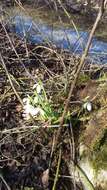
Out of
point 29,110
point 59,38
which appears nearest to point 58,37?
point 59,38

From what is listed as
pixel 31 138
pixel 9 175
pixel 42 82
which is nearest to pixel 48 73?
pixel 42 82

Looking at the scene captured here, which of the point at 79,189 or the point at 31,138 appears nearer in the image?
the point at 79,189

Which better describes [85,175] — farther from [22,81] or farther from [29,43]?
[29,43]

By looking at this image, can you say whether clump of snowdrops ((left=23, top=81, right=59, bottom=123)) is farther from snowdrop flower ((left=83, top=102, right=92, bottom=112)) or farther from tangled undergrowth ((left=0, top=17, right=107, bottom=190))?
snowdrop flower ((left=83, top=102, right=92, bottom=112))

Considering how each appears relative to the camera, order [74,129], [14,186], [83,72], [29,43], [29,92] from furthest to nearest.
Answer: [29,43] < [83,72] < [29,92] < [74,129] < [14,186]

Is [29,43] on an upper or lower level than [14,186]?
upper

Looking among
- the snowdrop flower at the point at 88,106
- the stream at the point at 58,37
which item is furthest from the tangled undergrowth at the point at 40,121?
the stream at the point at 58,37

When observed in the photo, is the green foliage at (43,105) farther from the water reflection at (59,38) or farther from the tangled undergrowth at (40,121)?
the water reflection at (59,38)

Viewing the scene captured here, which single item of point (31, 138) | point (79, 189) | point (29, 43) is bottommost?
point (79, 189)
